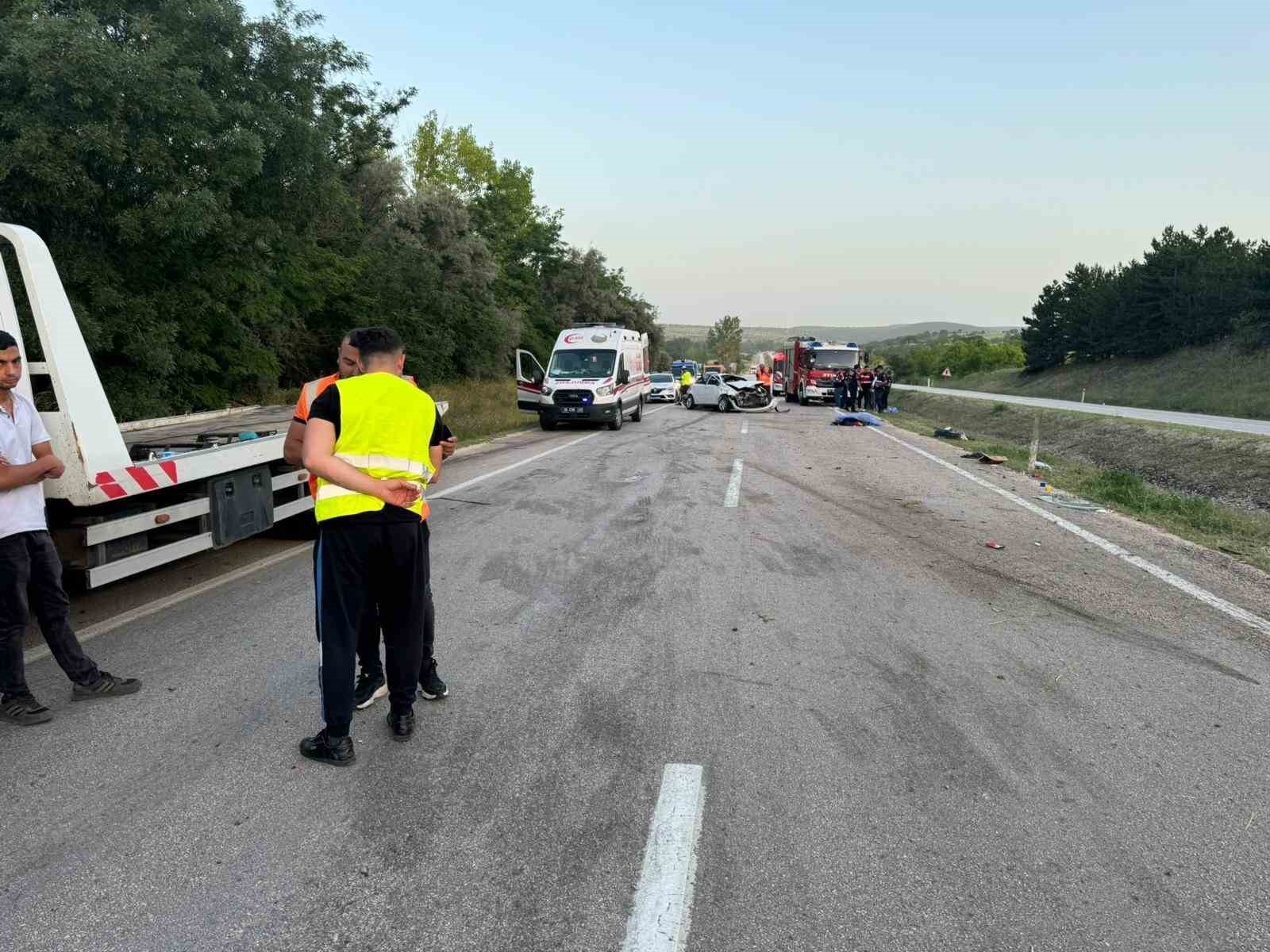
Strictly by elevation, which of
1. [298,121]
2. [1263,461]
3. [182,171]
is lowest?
[1263,461]

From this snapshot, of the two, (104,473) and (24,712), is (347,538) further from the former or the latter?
(104,473)

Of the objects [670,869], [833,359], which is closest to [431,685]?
[670,869]

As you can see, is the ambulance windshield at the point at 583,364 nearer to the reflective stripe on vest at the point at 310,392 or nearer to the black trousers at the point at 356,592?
the reflective stripe on vest at the point at 310,392

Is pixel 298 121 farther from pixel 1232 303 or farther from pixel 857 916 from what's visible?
pixel 1232 303

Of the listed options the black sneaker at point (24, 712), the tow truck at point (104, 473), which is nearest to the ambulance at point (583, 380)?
the tow truck at point (104, 473)

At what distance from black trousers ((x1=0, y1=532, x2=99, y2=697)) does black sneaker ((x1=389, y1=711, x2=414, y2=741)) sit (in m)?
1.72

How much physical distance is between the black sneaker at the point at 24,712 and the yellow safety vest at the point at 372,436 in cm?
193

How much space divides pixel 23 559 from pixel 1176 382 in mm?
53070

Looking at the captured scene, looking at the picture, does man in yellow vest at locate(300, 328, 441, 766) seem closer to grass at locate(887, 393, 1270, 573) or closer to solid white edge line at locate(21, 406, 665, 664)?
solid white edge line at locate(21, 406, 665, 664)

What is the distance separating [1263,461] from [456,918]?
1948 cm

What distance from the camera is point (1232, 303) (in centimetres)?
4841

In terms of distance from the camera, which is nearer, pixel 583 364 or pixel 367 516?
pixel 367 516

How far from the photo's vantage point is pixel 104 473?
473 cm

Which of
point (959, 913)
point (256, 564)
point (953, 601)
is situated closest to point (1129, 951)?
point (959, 913)
